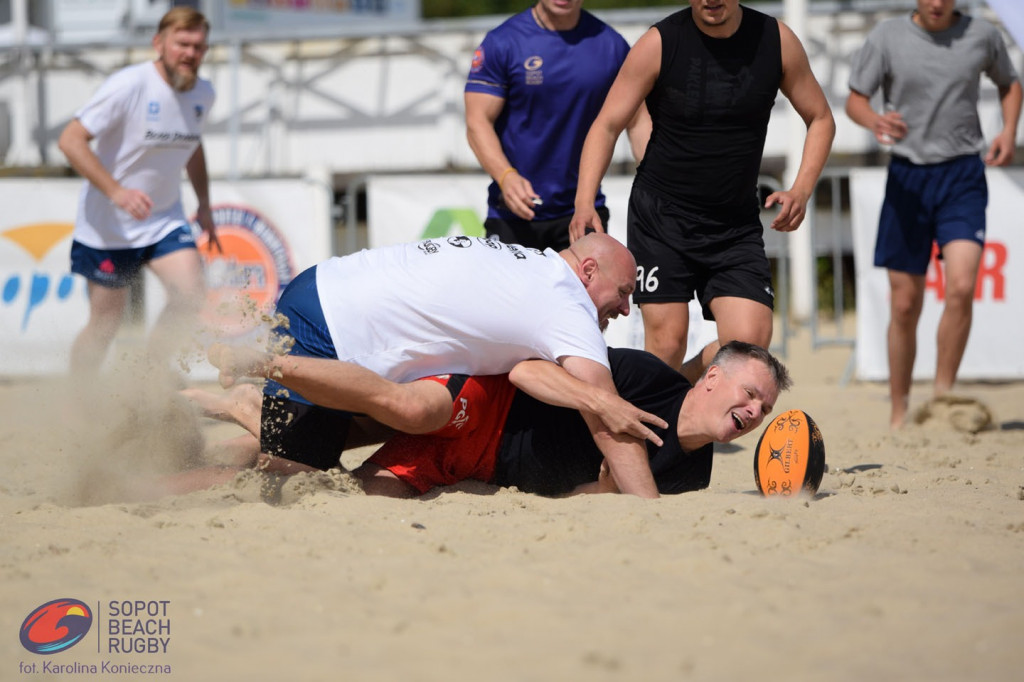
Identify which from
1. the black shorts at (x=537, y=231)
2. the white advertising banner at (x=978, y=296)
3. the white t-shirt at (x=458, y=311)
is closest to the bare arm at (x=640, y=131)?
the black shorts at (x=537, y=231)

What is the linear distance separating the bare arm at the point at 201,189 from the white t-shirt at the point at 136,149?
179mm

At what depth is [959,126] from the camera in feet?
19.3

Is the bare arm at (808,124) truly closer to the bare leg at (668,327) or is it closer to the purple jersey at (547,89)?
the bare leg at (668,327)

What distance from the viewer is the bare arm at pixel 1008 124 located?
597cm

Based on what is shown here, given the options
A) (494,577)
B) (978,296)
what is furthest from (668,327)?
(978,296)

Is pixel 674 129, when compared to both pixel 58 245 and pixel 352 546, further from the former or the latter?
pixel 58 245

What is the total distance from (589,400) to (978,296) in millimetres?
4879

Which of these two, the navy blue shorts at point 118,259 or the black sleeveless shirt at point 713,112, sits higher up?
the black sleeveless shirt at point 713,112

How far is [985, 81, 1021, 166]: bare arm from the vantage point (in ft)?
19.6

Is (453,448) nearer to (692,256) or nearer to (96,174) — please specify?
(692,256)

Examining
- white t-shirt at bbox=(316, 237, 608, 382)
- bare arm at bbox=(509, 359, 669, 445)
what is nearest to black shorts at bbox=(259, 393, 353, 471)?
white t-shirt at bbox=(316, 237, 608, 382)

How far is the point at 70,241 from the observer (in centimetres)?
793

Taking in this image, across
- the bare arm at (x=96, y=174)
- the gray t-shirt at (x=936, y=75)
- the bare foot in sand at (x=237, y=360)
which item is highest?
the gray t-shirt at (x=936, y=75)

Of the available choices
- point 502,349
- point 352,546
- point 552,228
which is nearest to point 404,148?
point 552,228
